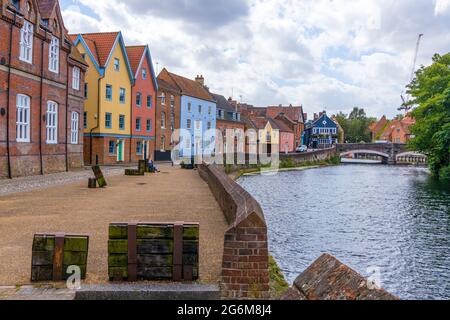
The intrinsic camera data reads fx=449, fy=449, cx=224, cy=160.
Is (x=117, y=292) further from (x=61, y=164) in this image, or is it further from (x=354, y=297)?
(x=61, y=164)

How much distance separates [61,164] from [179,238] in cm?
2265

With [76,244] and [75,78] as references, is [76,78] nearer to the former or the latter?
[75,78]

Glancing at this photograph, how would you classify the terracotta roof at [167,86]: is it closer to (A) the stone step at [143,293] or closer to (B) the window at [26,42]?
(B) the window at [26,42]

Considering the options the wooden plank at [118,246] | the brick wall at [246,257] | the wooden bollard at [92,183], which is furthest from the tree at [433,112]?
the wooden plank at [118,246]

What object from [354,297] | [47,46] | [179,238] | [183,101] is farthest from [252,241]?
[183,101]

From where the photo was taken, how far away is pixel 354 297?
2674mm

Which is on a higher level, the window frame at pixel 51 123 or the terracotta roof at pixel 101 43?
the terracotta roof at pixel 101 43

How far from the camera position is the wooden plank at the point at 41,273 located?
20.4 ft

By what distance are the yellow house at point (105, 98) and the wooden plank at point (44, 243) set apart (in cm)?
3148

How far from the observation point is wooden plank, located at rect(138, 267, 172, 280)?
6250 mm

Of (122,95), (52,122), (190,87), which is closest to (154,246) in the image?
(52,122)

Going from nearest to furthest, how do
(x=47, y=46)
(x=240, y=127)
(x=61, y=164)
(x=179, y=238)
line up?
1. (x=179, y=238)
2. (x=47, y=46)
3. (x=61, y=164)
4. (x=240, y=127)

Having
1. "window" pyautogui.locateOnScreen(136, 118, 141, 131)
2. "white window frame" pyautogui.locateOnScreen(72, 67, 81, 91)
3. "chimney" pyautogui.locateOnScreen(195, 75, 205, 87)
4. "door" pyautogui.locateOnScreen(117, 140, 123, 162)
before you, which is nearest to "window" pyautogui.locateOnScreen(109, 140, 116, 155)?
"door" pyautogui.locateOnScreen(117, 140, 123, 162)

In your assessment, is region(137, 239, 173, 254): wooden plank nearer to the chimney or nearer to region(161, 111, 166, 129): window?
region(161, 111, 166, 129): window
